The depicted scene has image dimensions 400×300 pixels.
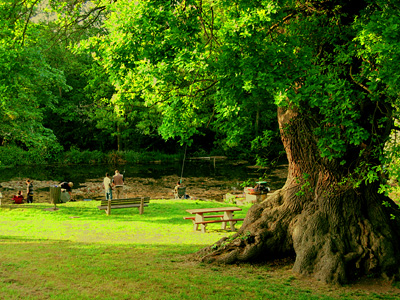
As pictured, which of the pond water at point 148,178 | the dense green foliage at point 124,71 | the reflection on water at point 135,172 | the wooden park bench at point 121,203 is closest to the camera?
the dense green foliage at point 124,71

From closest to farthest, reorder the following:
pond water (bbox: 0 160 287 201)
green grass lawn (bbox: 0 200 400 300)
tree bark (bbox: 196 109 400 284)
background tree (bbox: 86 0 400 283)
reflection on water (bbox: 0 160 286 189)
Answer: background tree (bbox: 86 0 400 283) < green grass lawn (bbox: 0 200 400 300) < tree bark (bbox: 196 109 400 284) < pond water (bbox: 0 160 287 201) < reflection on water (bbox: 0 160 286 189)

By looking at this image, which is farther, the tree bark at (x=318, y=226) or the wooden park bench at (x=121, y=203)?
the wooden park bench at (x=121, y=203)

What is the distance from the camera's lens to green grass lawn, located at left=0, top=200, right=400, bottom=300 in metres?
7.66

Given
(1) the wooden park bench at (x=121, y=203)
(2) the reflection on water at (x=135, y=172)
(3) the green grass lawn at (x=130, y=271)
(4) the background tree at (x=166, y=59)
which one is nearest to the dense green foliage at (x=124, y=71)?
(4) the background tree at (x=166, y=59)

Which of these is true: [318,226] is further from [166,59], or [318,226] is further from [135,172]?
[135,172]

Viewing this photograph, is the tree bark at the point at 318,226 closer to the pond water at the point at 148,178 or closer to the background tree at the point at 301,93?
the background tree at the point at 301,93

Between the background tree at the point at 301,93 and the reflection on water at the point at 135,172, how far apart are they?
20507 millimetres

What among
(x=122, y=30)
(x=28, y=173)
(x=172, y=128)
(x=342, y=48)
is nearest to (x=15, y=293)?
(x=172, y=128)

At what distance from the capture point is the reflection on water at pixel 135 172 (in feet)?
115

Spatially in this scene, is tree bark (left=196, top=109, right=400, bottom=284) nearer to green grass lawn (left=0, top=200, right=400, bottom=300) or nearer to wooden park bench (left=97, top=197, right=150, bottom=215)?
green grass lawn (left=0, top=200, right=400, bottom=300)

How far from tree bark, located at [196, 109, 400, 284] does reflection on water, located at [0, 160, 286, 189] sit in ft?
66.5

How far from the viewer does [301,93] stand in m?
7.55

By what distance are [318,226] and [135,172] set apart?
31272 millimetres

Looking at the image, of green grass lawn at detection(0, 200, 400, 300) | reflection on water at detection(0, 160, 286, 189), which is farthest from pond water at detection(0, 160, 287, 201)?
green grass lawn at detection(0, 200, 400, 300)
